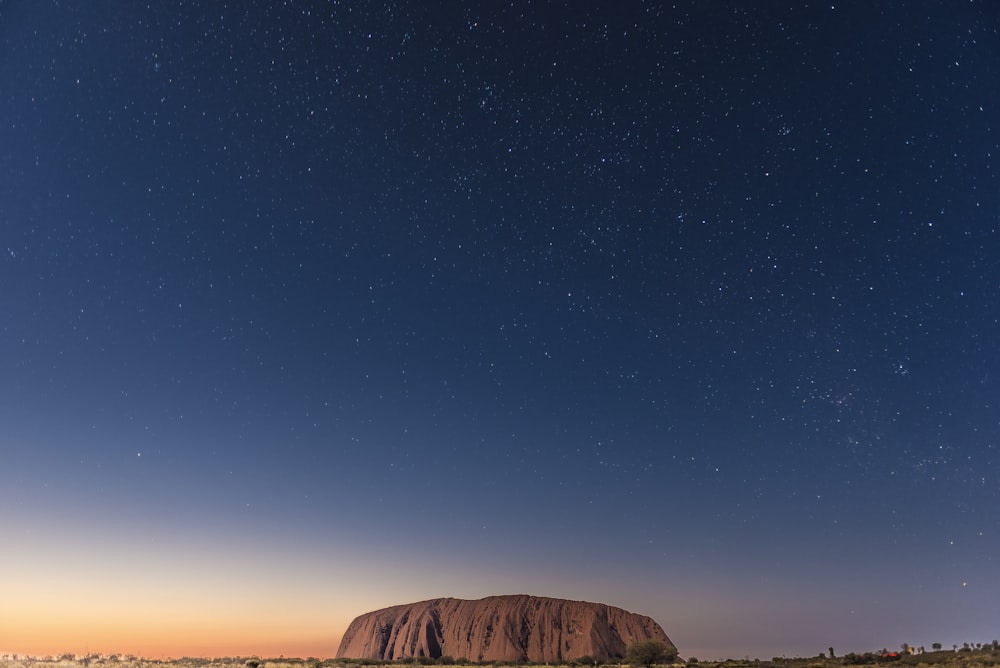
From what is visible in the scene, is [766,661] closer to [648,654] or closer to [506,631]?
[648,654]

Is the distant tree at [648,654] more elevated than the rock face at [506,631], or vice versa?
the rock face at [506,631]

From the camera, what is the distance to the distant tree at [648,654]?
59.7m

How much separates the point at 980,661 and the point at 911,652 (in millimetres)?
16909

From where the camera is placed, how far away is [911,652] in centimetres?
5634

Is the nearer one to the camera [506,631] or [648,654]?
[648,654]

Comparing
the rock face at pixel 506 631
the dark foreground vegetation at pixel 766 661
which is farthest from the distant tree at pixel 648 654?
the rock face at pixel 506 631

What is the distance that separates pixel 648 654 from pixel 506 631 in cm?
10496

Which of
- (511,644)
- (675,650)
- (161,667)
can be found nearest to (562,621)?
(511,644)

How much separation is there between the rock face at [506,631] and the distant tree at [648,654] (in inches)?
3430

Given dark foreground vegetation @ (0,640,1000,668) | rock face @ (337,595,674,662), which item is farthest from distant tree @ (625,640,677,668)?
rock face @ (337,595,674,662)

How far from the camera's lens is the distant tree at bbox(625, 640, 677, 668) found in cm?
5966

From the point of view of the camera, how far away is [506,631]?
156375 mm

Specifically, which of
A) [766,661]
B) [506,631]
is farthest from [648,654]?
[506,631]

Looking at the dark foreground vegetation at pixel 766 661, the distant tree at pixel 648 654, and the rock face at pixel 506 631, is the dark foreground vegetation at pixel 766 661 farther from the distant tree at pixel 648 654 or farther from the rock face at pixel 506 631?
the rock face at pixel 506 631
